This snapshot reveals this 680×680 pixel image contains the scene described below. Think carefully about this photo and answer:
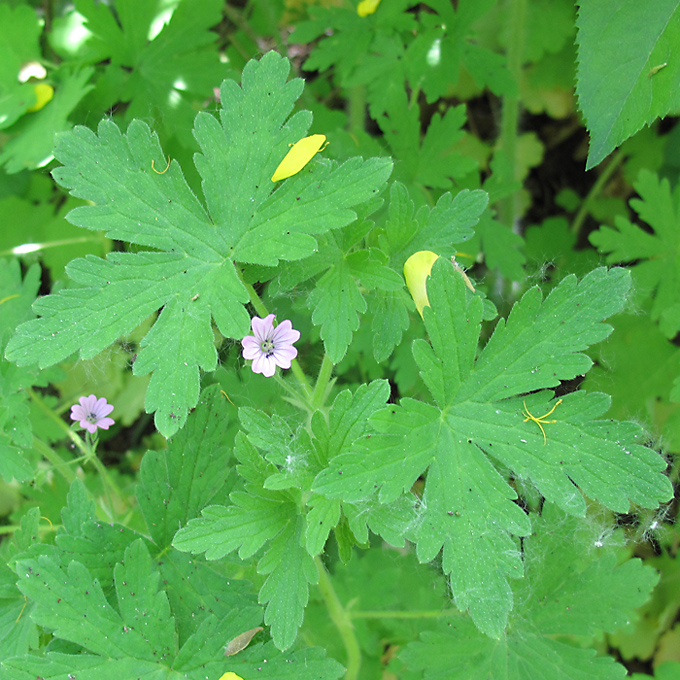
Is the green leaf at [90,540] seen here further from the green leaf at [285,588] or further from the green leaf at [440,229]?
the green leaf at [440,229]

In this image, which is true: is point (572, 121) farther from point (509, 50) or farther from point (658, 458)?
point (658, 458)

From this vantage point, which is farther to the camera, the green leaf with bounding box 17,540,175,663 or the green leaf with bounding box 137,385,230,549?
the green leaf with bounding box 137,385,230,549

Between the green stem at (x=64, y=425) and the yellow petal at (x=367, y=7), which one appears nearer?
the green stem at (x=64, y=425)

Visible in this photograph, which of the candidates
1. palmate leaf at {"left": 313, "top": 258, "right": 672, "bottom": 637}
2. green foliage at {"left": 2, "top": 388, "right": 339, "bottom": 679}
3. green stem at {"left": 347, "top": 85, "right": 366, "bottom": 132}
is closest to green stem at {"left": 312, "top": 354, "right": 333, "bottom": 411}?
palmate leaf at {"left": 313, "top": 258, "right": 672, "bottom": 637}

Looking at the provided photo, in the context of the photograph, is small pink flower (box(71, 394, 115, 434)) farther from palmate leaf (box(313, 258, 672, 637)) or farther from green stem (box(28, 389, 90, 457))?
palmate leaf (box(313, 258, 672, 637))

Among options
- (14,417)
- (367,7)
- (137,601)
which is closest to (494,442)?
(137,601)

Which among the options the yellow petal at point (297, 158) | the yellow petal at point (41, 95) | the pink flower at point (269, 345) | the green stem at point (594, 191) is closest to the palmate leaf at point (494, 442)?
the pink flower at point (269, 345)

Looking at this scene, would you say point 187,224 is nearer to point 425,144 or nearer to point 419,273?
point 419,273
